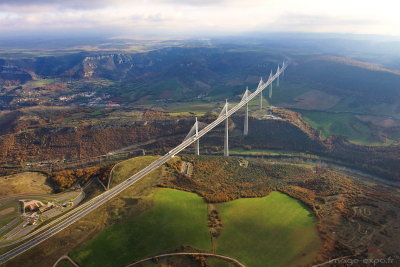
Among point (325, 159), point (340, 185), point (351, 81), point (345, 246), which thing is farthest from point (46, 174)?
point (351, 81)

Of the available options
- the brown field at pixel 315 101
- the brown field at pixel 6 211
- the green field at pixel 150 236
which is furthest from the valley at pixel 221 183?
the brown field at pixel 315 101

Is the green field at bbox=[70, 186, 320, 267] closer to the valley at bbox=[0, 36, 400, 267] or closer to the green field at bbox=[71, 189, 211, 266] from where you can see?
the green field at bbox=[71, 189, 211, 266]

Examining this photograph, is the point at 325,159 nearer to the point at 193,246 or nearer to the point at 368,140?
the point at 368,140

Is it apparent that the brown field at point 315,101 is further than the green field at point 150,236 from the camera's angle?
Yes

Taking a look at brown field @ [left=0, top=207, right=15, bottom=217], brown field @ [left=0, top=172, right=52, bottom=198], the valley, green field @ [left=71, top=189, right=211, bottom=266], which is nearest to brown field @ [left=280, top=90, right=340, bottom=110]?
the valley

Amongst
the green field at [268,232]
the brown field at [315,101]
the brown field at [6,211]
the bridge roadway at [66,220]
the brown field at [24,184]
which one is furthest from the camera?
the brown field at [315,101]

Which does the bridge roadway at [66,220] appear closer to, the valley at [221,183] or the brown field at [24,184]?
the valley at [221,183]

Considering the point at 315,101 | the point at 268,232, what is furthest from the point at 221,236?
the point at 315,101

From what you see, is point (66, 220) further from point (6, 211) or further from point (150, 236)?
point (150, 236)
